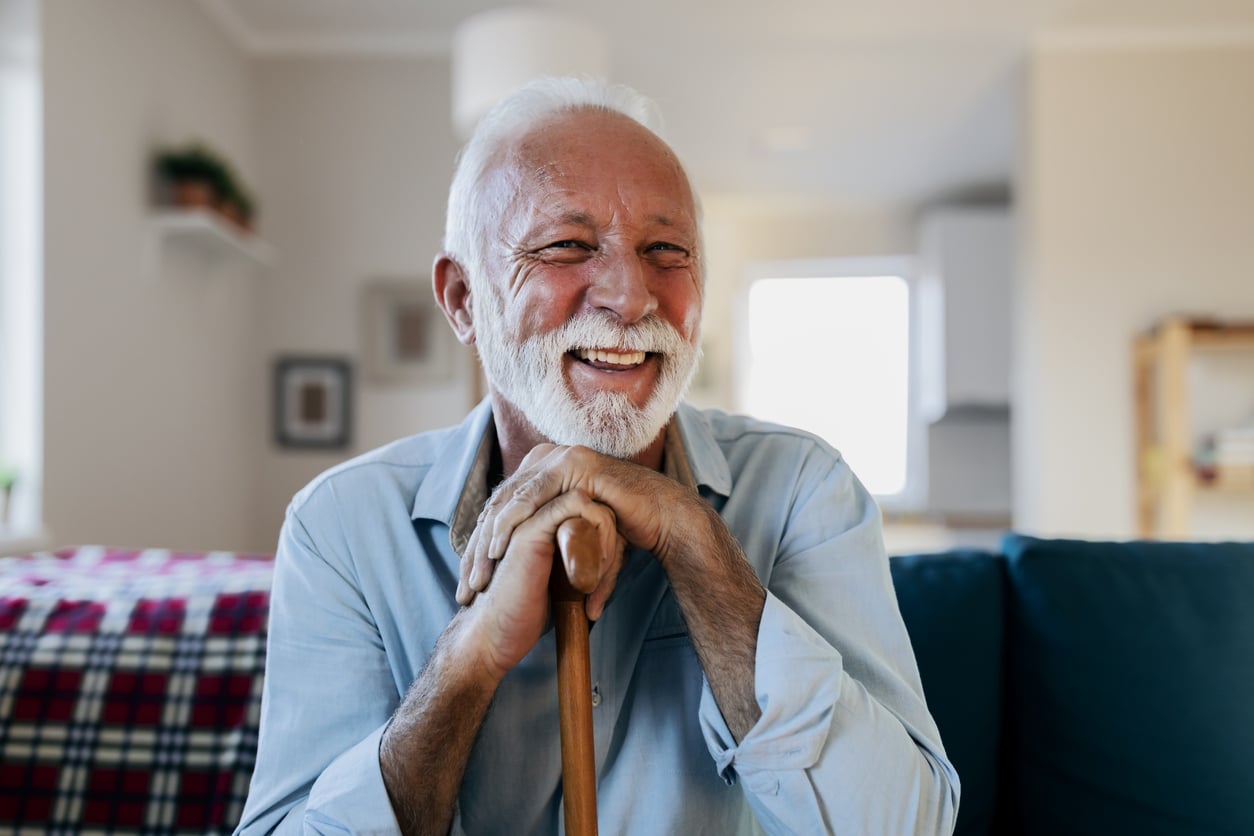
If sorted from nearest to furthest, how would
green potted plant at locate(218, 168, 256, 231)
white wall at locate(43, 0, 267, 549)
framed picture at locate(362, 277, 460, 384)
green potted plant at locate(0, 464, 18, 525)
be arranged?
green potted plant at locate(0, 464, 18, 525), white wall at locate(43, 0, 267, 549), green potted plant at locate(218, 168, 256, 231), framed picture at locate(362, 277, 460, 384)

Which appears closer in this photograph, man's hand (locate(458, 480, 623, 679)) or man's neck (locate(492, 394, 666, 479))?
man's hand (locate(458, 480, 623, 679))

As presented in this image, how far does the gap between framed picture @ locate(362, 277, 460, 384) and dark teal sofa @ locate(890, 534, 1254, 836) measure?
9.85 feet

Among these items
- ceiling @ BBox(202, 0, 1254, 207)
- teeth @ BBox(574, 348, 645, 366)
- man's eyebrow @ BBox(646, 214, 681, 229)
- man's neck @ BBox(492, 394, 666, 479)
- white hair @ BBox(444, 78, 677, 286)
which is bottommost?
man's neck @ BBox(492, 394, 666, 479)

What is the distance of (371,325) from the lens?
4090 mm

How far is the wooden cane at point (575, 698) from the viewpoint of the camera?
83cm

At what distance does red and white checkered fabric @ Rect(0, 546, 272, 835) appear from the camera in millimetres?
1252

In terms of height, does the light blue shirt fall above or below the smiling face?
below

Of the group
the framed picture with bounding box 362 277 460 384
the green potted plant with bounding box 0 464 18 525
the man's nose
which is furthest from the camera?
the framed picture with bounding box 362 277 460 384

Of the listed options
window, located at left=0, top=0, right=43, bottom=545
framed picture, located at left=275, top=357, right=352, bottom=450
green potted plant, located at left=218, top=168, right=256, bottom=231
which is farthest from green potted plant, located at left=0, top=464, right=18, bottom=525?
framed picture, located at left=275, top=357, right=352, bottom=450

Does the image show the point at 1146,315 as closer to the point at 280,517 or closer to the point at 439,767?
the point at 280,517

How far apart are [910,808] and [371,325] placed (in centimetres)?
354

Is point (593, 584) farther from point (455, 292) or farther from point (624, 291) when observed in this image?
point (455, 292)

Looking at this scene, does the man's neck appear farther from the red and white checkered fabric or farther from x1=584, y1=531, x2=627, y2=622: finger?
the red and white checkered fabric

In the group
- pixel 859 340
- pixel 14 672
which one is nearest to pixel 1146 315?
pixel 859 340
